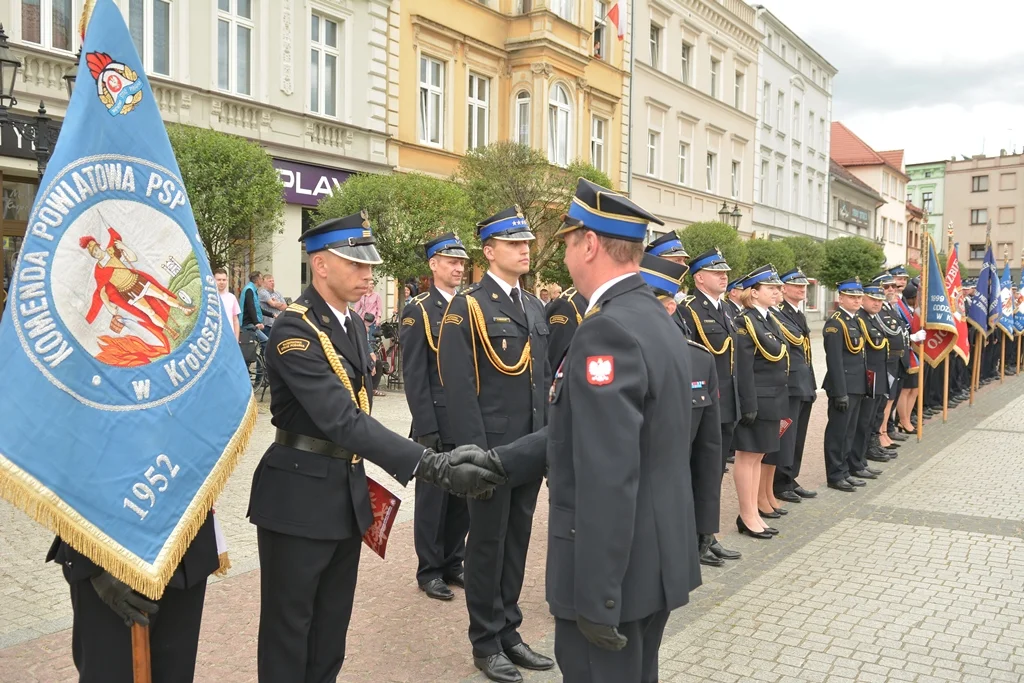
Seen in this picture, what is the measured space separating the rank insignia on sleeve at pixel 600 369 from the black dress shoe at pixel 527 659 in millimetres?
2393

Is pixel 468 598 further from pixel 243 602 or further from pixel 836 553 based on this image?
pixel 836 553

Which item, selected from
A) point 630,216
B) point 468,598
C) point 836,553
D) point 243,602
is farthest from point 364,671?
point 836,553

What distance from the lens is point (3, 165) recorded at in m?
13.9

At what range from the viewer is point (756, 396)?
291 inches

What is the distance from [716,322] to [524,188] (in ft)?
43.1

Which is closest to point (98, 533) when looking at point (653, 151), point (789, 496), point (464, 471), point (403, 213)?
point (464, 471)

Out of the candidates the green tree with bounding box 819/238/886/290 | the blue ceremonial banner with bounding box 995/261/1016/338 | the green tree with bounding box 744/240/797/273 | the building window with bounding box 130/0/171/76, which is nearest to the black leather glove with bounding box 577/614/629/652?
the building window with bounding box 130/0/171/76

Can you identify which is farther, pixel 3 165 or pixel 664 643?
pixel 3 165

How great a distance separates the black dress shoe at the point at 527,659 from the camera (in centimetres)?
454

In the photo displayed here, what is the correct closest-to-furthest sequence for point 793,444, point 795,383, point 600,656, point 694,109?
point 600,656
point 795,383
point 793,444
point 694,109

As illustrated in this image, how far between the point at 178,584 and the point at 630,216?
1.98m

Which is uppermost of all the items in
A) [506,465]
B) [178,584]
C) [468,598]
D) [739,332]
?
[739,332]

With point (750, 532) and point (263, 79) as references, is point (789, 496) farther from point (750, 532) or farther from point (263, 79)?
point (263, 79)

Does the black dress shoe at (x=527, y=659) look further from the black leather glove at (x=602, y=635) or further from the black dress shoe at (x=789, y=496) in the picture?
the black dress shoe at (x=789, y=496)
